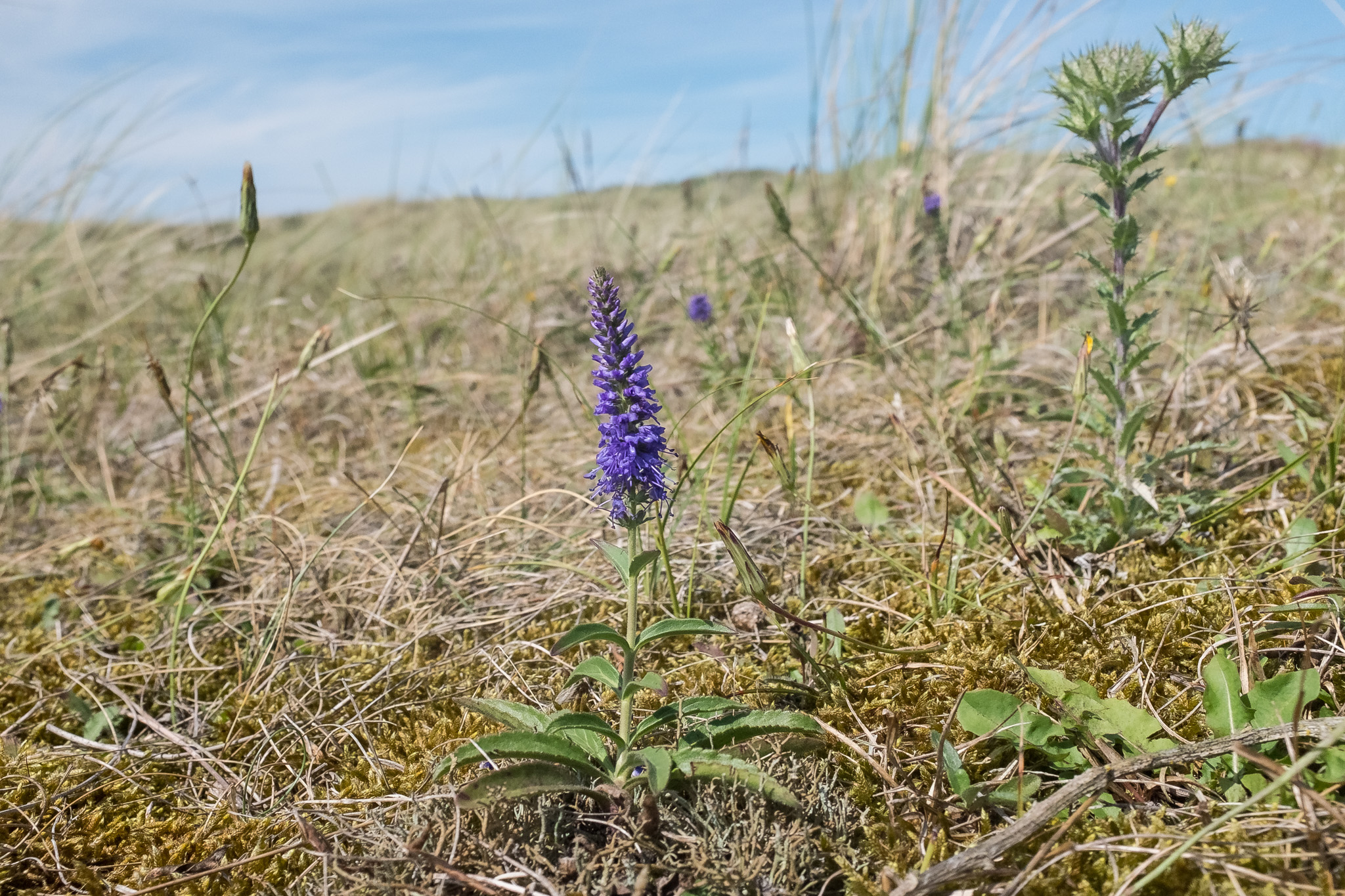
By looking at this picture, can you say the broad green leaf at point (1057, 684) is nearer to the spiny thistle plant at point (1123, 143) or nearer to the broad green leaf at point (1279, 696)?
the broad green leaf at point (1279, 696)

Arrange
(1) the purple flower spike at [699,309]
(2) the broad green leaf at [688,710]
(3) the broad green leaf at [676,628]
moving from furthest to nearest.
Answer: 1. (1) the purple flower spike at [699,309]
2. (2) the broad green leaf at [688,710]
3. (3) the broad green leaf at [676,628]

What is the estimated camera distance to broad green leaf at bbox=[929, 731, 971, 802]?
174cm

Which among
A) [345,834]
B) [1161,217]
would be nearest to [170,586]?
[345,834]

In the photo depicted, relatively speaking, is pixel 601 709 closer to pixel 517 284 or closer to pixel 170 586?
pixel 170 586

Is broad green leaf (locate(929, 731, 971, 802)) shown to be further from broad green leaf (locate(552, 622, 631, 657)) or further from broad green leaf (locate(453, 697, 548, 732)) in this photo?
broad green leaf (locate(453, 697, 548, 732))

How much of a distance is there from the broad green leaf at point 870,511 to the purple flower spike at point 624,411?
131 cm

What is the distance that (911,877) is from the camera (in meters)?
1.48

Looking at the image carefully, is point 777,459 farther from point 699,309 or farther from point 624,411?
point 699,309

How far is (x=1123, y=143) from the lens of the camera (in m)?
2.30

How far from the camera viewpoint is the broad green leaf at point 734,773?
163 centimetres

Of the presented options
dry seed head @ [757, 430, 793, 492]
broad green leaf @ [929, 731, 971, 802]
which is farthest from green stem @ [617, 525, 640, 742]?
broad green leaf @ [929, 731, 971, 802]

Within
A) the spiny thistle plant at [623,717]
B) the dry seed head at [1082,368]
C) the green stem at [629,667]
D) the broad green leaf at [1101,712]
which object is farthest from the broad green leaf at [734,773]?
the dry seed head at [1082,368]

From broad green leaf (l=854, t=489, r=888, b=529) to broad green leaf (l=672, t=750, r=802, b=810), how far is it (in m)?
1.40

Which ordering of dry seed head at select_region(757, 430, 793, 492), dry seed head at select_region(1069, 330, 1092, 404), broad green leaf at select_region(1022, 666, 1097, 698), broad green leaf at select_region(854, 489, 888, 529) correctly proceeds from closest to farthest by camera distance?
broad green leaf at select_region(1022, 666, 1097, 698), dry seed head at select_region(757, 430, 793, 492), dry seed head at select_region(1069, 330, 1092, 404), broad green leaf at select_region(854, 489, 888, 529)
